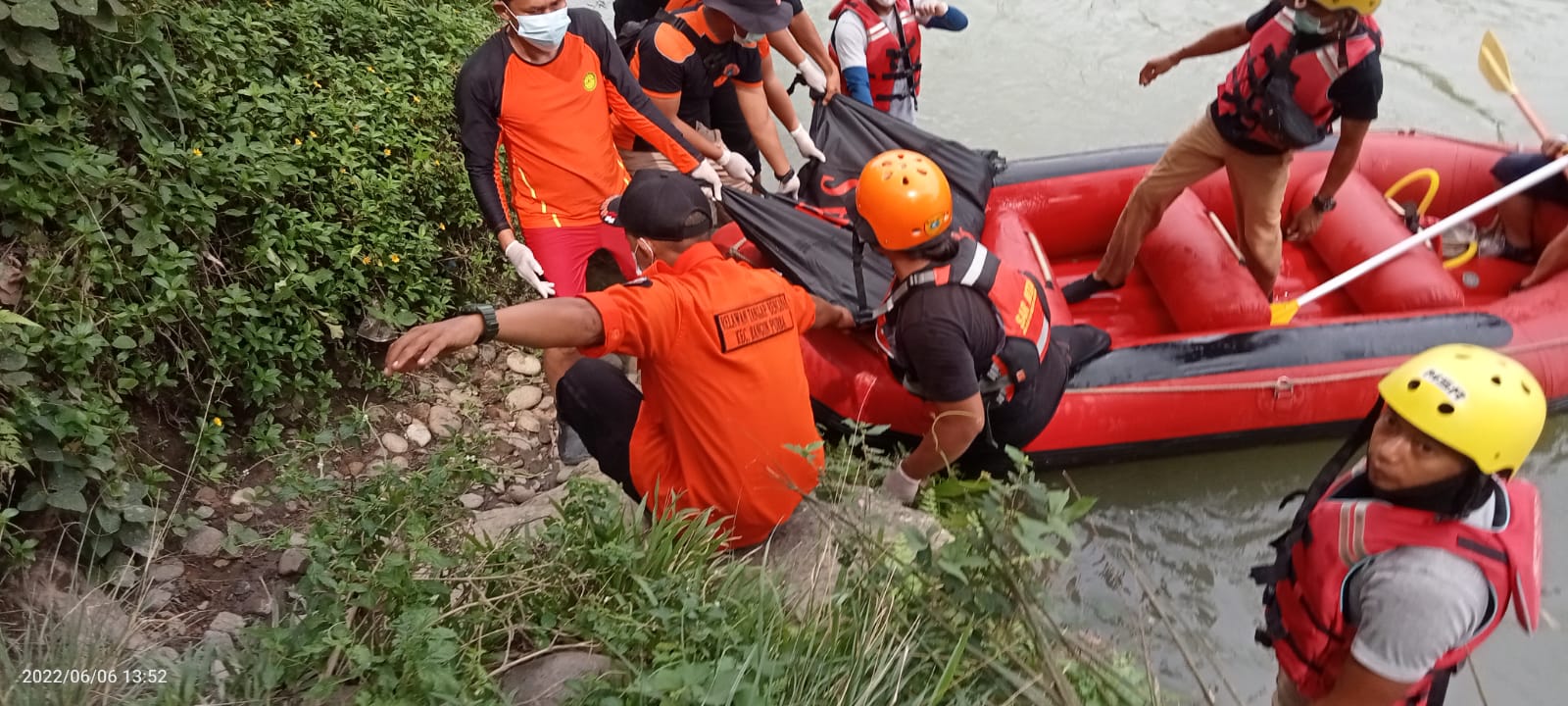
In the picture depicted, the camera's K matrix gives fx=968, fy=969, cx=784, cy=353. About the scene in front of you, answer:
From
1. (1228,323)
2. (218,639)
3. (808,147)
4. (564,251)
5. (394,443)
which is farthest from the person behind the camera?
(808,147)

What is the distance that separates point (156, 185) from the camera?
3.20 meters

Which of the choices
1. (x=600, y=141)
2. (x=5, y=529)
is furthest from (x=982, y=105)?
(x=5, y=529)

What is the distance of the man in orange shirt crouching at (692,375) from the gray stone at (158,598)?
1253 millimetres

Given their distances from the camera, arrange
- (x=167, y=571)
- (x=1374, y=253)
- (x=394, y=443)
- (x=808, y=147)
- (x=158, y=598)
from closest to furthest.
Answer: (x=158, y=598) < (x=167, y=571) < (x=394, y=443) < (x=1374, y=253) < (x=808, y=147)

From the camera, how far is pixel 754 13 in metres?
3.85

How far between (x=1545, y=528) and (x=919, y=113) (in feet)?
14.3

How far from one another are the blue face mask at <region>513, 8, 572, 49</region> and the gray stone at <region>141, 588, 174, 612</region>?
6.87ft

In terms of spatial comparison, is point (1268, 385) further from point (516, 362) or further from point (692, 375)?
point (516, 362)

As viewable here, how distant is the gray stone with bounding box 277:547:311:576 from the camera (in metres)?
3.08

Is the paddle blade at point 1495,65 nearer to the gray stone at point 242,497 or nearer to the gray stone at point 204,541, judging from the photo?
the gray stone at point 242,497

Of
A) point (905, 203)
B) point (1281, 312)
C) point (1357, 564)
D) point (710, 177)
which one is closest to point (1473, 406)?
point (1357, 564)

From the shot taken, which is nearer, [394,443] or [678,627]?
[678,627]

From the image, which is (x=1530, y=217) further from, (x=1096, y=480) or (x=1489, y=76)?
(x=1096, y=480)

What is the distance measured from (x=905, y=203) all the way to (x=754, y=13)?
1.57 metres
